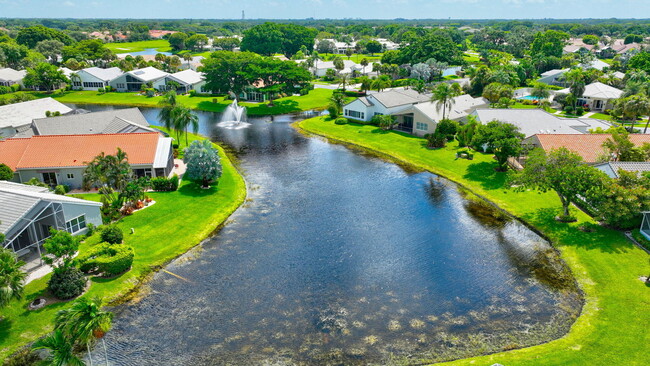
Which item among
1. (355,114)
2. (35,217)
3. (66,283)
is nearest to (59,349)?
(66,283)

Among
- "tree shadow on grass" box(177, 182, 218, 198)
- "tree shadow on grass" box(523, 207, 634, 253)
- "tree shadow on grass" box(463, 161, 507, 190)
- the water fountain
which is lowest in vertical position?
"tree shadow on grass" box(523, 207, 634, 253)

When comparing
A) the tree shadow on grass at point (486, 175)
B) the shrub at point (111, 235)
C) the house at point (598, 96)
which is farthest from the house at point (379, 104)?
the shrub at point (111, 235)

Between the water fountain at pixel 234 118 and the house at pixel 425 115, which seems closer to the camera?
the house at pixel 425 115

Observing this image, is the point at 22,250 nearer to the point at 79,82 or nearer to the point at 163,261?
the point at 163,261

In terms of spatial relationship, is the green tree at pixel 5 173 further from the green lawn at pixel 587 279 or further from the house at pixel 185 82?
the house at pixel 185 82

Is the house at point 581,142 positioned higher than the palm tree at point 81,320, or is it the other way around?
the house at point 581,142

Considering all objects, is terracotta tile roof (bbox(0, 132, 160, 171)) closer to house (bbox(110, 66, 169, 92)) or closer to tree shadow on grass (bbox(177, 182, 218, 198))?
tree shadow on grass (bbox(177, 182, 218, 198))

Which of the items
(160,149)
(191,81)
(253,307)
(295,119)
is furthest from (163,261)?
(191,81)

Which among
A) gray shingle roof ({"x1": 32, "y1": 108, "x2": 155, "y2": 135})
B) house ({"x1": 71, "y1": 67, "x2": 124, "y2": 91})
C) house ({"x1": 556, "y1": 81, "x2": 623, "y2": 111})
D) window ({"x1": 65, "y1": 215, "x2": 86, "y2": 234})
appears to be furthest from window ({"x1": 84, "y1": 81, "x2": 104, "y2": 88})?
house ({"x1": 556, "y1": 81, "x2": 623, "y2": 111})
